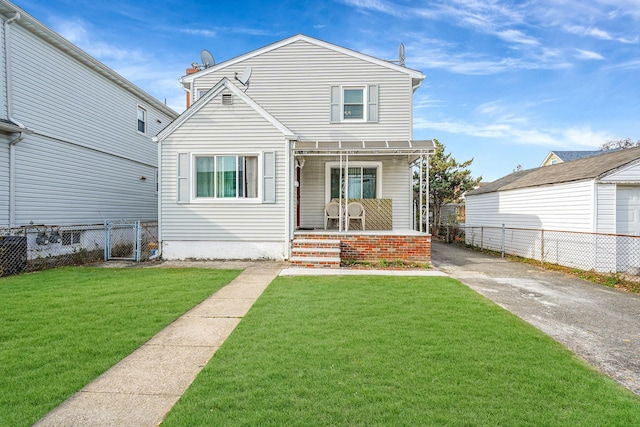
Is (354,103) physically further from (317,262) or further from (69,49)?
(69,49)

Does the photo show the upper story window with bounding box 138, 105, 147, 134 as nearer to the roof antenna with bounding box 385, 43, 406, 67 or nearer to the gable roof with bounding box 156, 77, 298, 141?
the gable roof with bounding box 156, 77, 298, 141

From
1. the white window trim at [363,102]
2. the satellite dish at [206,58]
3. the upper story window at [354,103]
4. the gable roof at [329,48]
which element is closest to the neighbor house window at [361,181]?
the white window trim at [363,102]

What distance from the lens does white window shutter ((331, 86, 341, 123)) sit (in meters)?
12.0

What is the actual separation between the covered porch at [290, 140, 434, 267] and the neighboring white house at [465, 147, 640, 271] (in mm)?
4540

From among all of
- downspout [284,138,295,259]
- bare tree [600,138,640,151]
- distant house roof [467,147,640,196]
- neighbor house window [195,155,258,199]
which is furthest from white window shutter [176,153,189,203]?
bare tree [600,138,640,151]

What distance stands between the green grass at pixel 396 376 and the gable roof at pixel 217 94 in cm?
642

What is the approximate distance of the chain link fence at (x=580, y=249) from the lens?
8.89 m

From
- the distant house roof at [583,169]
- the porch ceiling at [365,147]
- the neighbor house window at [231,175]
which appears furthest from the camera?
the neighbor house window at [231,175]

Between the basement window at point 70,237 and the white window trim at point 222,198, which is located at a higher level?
the white window trim at point 222,198

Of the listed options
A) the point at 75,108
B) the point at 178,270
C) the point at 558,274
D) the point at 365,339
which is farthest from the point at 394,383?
the point at 75,108

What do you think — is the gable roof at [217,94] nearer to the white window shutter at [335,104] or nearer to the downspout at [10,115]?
the white window shutter at [335,104]

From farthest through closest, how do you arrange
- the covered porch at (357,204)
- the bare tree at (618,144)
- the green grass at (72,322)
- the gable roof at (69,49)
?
the bare tree at (618,144)
the covered porch at (357,204)
the gable roof at (69,49)
the green grass at (72,322)

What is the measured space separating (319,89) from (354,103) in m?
1.46

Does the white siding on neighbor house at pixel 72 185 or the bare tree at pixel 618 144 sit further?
the bare tree at pixel 618 144
